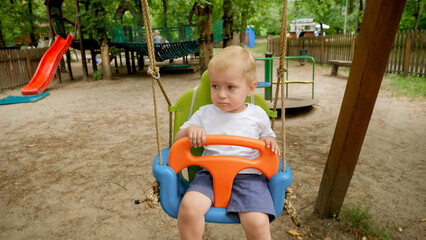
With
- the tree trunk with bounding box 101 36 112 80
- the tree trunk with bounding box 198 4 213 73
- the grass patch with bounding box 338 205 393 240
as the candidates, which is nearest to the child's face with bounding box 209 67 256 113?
the grass patch with bounding box 338 205 393 240

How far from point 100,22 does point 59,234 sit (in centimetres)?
865

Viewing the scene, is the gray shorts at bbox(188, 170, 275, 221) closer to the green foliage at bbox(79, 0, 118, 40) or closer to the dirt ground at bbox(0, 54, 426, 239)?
the dirt ground at bbox(0, 54, 426, 239)

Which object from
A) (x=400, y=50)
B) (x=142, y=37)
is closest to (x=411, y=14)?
(x=400, y=50)

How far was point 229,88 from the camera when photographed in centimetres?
165

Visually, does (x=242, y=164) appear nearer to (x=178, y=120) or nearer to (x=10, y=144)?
(x=178, y=120)

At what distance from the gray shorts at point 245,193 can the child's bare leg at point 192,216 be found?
67 mm

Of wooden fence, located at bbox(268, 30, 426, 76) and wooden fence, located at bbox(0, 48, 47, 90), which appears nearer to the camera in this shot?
wooden fence, located at bbox(268, 30, 426, 76)

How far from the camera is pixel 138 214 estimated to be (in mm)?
2676

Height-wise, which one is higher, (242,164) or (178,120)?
(178,120)

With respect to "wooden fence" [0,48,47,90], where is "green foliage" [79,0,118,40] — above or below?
above

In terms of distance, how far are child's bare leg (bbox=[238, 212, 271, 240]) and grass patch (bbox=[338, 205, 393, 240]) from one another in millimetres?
1206

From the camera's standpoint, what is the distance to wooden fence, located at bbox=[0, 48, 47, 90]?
9250 millimetres

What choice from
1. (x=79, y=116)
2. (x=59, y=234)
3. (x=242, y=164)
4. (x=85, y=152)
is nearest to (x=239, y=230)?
(x=242, y=164)

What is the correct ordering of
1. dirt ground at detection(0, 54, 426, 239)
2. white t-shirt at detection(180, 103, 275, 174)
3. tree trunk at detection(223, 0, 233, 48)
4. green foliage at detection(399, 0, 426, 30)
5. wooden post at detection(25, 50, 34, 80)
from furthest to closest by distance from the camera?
green foliage at detection(399, 0, 426, 30)
tree trunk at detection(223, 0, 233, 48)
wooden post at detection(25, 50, 34, 80)
dirt ground at detection(0, 54, 426, 239)
white t-shirt at detection(180, 103, 275, 174)
